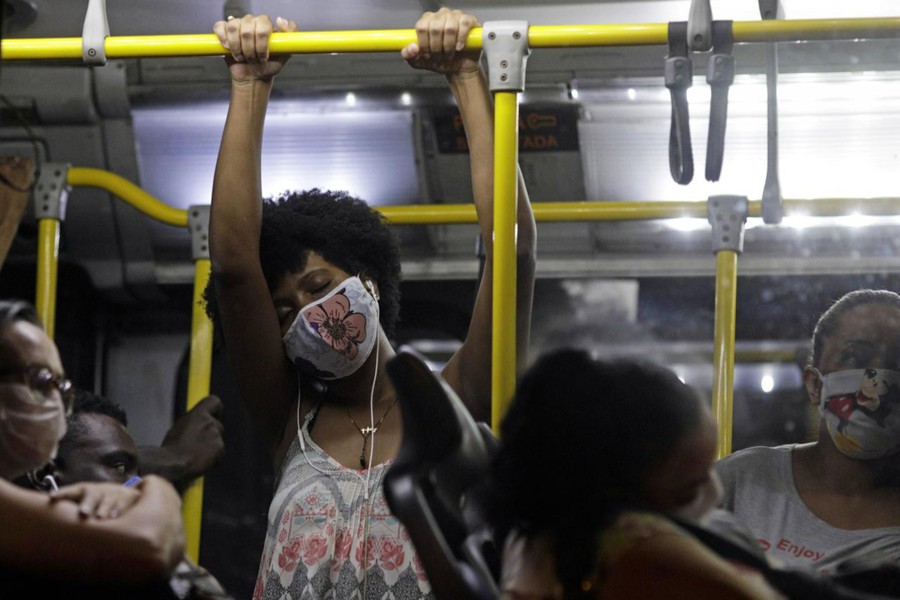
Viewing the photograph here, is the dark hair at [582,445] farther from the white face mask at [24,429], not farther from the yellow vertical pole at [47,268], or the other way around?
the yellow vertical pole at [47,268]

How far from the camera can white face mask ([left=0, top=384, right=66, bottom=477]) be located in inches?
76.2

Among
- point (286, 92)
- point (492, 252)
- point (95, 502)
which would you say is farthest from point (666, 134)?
point (95, 502)

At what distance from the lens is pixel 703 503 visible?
6.24 ft

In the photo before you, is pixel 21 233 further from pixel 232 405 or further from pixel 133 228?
pixel 232 405

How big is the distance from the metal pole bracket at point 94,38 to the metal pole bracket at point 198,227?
3.44 feet

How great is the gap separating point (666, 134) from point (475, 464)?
7.57 ft

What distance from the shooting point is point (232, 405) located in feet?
15.5

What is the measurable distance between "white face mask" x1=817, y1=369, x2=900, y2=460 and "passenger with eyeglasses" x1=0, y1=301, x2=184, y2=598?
4.58ft

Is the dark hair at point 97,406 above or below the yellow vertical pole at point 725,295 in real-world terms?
below

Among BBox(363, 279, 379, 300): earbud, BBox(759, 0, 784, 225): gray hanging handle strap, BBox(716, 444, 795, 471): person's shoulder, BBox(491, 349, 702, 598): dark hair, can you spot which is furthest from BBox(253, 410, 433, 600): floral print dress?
BBox(759, 0, 784, 225): gray hanging handle strap

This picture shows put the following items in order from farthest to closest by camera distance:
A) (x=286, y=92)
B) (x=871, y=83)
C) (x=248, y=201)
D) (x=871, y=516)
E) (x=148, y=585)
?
(x=286, y=92)
(x=871, y=83)
(x=248, y=201)
(x=871, y=516)
(x=148, y=585)

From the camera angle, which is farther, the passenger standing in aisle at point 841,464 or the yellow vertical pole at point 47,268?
the yellow vertical pole at point 47,268

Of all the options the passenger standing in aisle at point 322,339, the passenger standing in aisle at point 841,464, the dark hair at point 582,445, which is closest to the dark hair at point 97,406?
the passenger standing in aisle at point 322,339

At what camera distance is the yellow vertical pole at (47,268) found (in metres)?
3.82
